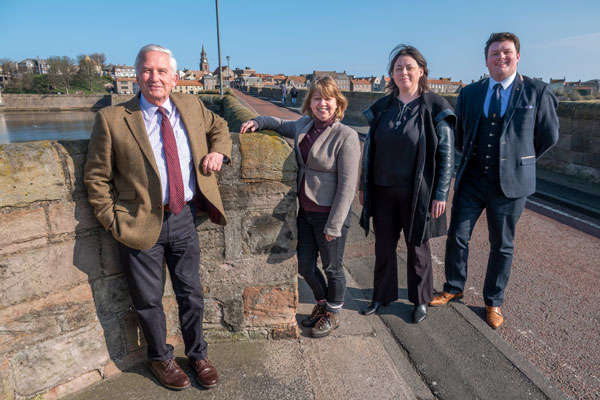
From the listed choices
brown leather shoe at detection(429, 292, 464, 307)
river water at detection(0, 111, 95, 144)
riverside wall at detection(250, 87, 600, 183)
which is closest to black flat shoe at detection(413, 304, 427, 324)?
brown leather shoe at detection(429, 292, 464, 307)

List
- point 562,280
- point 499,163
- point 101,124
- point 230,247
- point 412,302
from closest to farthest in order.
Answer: point 101,124, point 230,247, point 499,163, point 412,302, point 562,280

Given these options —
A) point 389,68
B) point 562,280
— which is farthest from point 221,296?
point 562,280

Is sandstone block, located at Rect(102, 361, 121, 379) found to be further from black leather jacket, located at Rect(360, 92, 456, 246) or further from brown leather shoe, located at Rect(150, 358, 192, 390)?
black leather jacket, located at Rect(360, 92, 456, 246)

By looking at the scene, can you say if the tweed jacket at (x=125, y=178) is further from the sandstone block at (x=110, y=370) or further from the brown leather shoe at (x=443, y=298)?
the brown leather shoe at (x=443, y=298)

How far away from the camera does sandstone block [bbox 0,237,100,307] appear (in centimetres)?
195

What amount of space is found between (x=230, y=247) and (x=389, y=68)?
179 cm

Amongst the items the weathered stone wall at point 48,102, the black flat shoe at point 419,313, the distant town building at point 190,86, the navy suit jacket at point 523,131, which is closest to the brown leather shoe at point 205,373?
the black flat shoe at point 419,313

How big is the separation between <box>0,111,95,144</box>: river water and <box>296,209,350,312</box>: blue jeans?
45.7 m

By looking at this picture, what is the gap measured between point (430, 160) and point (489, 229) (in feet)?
2.97

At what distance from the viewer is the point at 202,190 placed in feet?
7.40

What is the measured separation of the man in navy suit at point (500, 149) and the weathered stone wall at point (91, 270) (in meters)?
1.61

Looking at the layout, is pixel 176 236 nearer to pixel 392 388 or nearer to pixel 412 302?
pixel 392 388

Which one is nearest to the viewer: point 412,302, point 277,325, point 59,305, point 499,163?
point 59,305

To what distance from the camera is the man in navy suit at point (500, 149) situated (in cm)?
302
